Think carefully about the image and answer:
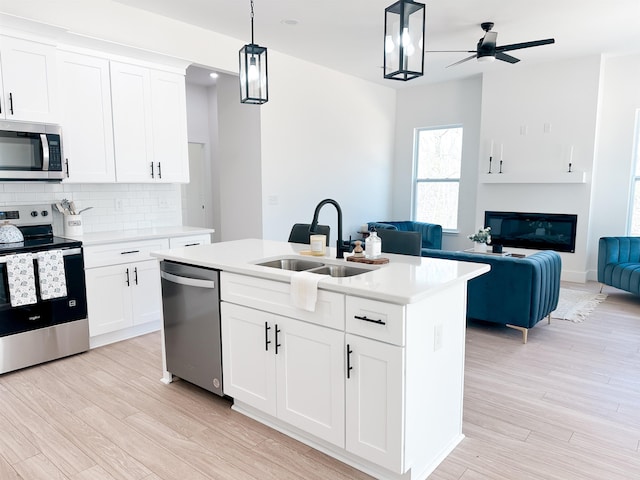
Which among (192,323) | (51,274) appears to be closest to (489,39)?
(192,323)

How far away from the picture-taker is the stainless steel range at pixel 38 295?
3.10m

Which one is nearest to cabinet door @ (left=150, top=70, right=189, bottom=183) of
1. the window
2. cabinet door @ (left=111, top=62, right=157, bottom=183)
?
cabinet door @ (left=111, top=62, right=157, bottom=183)

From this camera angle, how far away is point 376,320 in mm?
1879

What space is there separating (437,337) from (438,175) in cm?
601

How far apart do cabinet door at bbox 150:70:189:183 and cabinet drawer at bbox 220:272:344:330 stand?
2286mm

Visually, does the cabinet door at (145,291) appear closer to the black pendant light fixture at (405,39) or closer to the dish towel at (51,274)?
the dish towel at (51,274)

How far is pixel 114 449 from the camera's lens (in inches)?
90.4

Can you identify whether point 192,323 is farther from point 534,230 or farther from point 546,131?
point 546,131

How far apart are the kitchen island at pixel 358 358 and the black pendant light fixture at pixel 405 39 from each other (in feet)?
3.37

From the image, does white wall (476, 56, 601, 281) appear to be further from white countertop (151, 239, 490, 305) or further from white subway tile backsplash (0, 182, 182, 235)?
white subway tile backsplash (0, 182, 182, 235)

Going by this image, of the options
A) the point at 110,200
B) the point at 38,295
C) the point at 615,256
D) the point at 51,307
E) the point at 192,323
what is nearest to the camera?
the point at 192,323

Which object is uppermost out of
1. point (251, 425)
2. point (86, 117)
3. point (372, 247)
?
point (86, 117)

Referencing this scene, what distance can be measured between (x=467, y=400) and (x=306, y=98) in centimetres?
455

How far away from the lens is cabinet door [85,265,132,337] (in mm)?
3621
